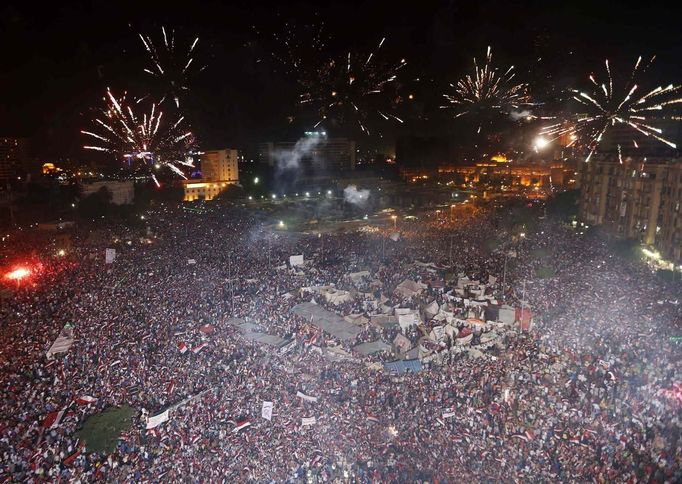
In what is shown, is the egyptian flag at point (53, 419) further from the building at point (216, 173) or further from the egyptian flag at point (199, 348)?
the building at point (216, 173)

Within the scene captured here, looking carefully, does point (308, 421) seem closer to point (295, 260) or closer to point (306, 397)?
point (306, 397)

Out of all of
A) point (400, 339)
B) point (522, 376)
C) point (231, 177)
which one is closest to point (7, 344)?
point (400, 339)

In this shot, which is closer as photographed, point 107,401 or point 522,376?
point 107,401

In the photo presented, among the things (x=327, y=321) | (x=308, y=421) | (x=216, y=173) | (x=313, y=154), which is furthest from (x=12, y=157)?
(x=308, y=421)

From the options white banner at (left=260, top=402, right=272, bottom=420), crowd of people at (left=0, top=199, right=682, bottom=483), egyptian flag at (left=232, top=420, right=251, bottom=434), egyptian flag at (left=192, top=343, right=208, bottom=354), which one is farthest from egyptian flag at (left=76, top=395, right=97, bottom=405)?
white banner at (left=260, top=402, right=272, bottom=420)

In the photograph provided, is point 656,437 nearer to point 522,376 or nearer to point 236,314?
point 522,376

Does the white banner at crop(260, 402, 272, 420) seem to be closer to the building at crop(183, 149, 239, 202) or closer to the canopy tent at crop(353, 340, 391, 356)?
the canopy tent at crop(353, 340, 391, 356)
